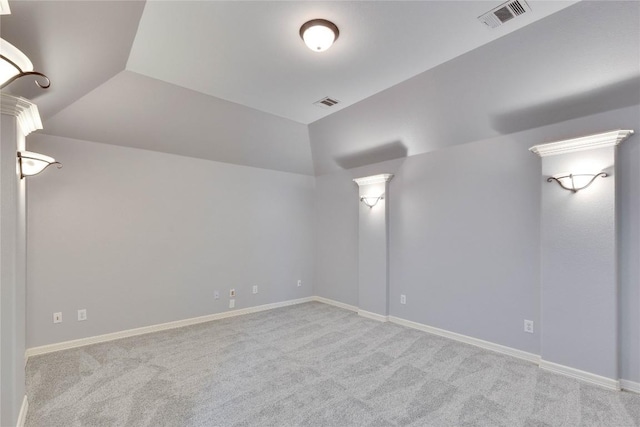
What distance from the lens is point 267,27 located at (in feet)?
7.79

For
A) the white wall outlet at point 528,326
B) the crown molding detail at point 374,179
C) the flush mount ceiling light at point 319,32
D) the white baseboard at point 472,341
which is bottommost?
the white baseboard at point 472,341

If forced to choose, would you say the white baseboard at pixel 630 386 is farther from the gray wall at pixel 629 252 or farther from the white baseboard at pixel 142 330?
the white baseboard at pixel 142 330

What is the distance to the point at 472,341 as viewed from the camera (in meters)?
3.66

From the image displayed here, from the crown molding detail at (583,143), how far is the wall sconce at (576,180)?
0.25 metres

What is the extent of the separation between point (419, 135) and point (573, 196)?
1777 mm

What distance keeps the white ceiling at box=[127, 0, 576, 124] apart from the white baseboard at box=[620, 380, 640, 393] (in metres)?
3.14

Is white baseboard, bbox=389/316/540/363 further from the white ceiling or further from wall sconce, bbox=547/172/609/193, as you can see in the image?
the white ceiling

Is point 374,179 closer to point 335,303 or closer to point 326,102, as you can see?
point 326,102

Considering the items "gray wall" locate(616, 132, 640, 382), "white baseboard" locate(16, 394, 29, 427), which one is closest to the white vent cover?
"gray wall" locate(616, 132, 640, 382)

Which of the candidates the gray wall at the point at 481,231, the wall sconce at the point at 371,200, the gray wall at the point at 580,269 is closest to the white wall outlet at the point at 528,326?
the gray wall at the point at 481,231

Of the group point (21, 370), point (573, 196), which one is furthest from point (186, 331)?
point (573, 196)

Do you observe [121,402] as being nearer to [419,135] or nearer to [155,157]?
[155,157]

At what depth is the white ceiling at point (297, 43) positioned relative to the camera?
7.16 ft

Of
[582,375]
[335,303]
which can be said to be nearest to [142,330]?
[335,303]
